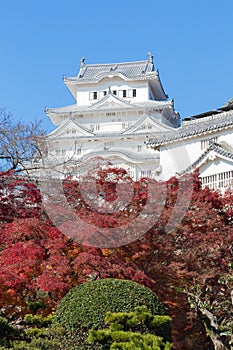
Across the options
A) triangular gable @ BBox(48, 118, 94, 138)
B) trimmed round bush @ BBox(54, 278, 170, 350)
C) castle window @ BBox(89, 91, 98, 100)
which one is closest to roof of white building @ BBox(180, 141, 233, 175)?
trimmed round bush @ BBox(54, 278, 170, 350)

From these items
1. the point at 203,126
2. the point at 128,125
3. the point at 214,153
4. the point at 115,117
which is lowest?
the point at 214,153

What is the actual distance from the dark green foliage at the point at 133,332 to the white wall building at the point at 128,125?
44.2 ft

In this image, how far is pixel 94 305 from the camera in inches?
283

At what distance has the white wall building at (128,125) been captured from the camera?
850 inches

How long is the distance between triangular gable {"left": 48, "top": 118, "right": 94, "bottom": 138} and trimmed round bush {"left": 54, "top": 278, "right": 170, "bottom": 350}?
27.1 m

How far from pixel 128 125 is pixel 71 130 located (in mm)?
3756

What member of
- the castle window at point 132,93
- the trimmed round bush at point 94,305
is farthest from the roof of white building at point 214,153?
the castle window at point 132,93

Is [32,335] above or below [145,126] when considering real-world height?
below

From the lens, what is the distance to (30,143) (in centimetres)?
1638

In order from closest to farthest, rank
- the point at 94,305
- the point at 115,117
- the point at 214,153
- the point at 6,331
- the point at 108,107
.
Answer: the point at 94,305 < the point at 6,331 < the point at 214,153 < the point at 108,107 < the point at 115,117

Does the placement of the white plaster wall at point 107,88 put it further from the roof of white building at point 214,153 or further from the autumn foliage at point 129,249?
the autumn foliage at point 129,249

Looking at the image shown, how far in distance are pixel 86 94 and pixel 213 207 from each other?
96.4ft

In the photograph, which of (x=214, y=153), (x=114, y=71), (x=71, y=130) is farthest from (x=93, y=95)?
(x=214, y=153)

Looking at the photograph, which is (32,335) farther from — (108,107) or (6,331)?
(108,107)
